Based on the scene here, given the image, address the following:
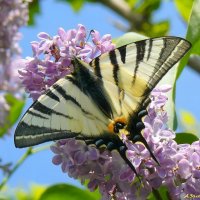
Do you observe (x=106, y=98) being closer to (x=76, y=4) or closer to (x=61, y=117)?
(x=61, y=117)

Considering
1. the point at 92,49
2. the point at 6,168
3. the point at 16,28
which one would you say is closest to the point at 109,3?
the point at 16,28

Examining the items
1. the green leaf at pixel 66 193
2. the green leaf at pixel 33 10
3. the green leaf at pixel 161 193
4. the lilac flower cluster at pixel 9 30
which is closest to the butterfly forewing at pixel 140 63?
the green leaf at pixel 161 193

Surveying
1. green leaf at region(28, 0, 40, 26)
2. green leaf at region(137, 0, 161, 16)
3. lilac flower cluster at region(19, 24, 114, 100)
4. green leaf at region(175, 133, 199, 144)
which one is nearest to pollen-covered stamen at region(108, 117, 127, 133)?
lilac flower cluster at region(19, 24, 114, 100)

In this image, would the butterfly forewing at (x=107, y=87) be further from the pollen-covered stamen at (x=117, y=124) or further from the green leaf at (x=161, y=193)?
the green leaf at (x=161, y=193)

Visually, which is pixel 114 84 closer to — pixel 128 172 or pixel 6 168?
pixel 128 172

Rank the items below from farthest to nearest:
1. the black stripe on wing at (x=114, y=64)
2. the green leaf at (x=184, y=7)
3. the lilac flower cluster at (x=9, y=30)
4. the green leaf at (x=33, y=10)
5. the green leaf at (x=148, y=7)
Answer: the green leaf at (x=33, y=10) < the green leaf at (x=148, y=7) < the green leaf at (x=184, y=7) < the lilac flower cluster at (x=9, y=30) < the black stripe on wing at (x=114, y=64)

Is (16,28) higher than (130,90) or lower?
lower
